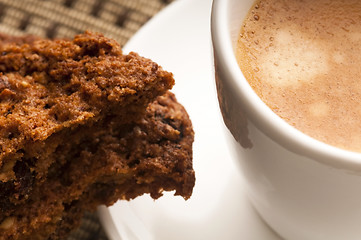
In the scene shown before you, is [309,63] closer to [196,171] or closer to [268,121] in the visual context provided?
[268,121]

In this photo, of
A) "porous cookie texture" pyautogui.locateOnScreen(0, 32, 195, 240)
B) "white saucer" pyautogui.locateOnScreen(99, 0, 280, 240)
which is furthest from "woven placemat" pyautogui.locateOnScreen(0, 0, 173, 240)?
"porous cookie texture" pyautogui.locateOnScreen(0, 32, 195, 240)

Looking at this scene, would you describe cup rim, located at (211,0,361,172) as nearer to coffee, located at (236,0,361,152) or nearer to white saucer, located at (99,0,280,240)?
coffee, located at (236,0,361,152)

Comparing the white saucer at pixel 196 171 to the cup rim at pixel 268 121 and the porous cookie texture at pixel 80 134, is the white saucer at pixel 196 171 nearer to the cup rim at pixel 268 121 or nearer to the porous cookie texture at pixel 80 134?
the porous cookie texture at pixel 80 134

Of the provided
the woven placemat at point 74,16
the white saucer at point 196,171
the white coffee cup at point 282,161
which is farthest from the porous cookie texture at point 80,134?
the woven placemat at point 74,16

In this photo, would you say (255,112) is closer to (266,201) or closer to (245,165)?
(245,165)

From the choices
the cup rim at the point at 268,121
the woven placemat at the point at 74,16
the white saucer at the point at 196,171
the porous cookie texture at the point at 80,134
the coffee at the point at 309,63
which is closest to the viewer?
the cup rim at the point at 268,121

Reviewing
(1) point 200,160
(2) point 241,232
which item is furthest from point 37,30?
(2) point 241,232
